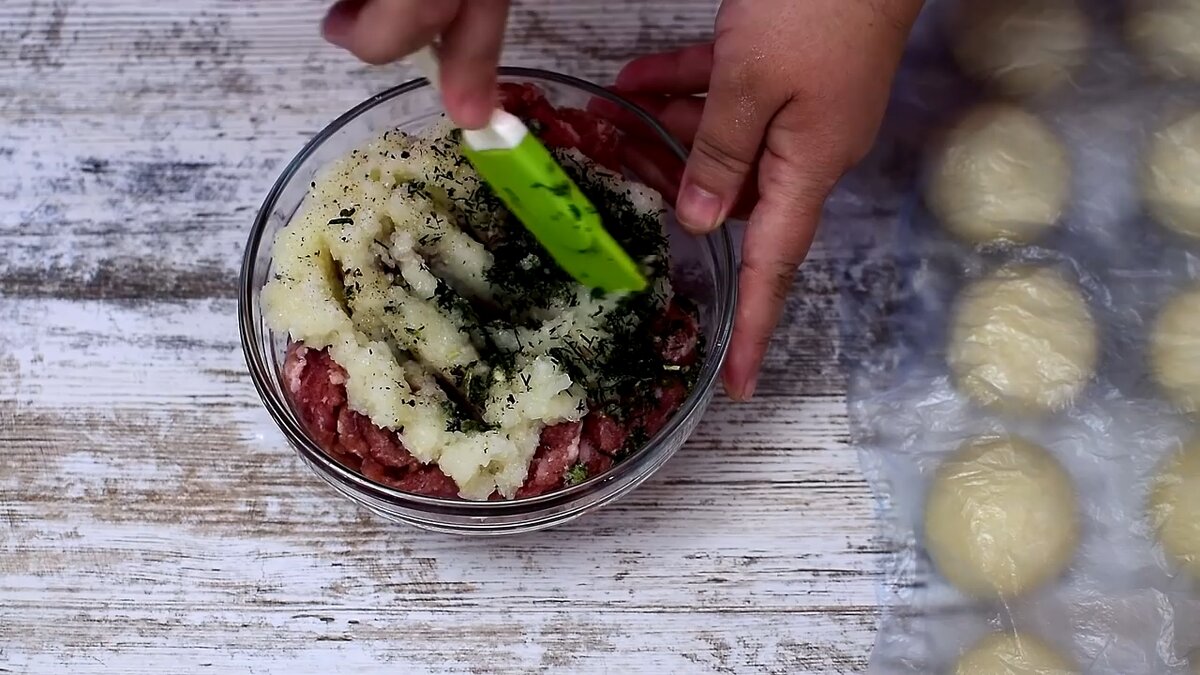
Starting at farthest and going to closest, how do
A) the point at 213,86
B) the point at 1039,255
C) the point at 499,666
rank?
the point at 213,86 → the point at 1039,255 → the point at 499,666

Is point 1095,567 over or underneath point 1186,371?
underneath

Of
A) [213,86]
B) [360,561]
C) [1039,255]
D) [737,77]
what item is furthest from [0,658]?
[1039,255]

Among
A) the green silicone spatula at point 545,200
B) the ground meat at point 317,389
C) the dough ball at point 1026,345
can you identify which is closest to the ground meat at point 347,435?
the ground meat at point 317,389

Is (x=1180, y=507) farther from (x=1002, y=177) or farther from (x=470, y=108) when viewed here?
(x=470, y=108)

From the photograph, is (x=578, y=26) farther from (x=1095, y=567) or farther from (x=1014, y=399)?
(x=1095, y=567)

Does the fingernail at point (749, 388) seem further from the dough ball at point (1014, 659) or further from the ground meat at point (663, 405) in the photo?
the dough ball at point (1014, 659)

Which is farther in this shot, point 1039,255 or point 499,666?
point 1039,255

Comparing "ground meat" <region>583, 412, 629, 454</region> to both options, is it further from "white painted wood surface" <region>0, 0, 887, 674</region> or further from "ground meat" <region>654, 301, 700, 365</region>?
"white painted wood surface" <region>0, 0, 887, 674</region>
